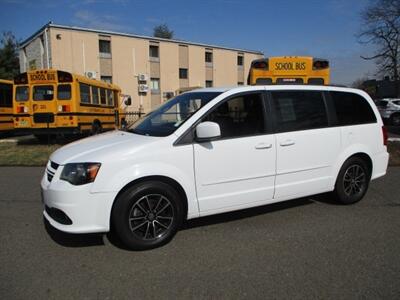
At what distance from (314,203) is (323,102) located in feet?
5.21

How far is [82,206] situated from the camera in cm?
375

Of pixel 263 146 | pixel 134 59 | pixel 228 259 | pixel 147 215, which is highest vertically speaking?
pixel 134 59

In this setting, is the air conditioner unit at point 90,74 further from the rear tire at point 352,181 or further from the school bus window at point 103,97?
the rear tire at point 352,181

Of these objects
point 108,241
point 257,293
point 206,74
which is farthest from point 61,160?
point 206,74

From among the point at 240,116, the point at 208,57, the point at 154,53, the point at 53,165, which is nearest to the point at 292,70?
the point at 240,116

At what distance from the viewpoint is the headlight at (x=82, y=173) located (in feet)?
12.3

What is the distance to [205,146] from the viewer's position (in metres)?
4.23

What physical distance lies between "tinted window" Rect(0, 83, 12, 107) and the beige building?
11883 millimetres

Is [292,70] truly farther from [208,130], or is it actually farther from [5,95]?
[5,95]

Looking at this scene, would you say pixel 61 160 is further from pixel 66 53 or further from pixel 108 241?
pixel 66 53

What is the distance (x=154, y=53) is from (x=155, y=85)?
2.86 metres

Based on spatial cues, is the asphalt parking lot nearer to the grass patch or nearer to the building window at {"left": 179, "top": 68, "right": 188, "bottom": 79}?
the grass patch

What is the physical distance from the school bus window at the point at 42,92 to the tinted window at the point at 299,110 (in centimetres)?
1049

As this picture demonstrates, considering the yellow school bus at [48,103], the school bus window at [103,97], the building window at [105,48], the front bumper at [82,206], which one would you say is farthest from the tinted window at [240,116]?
the building window at [105,48]
